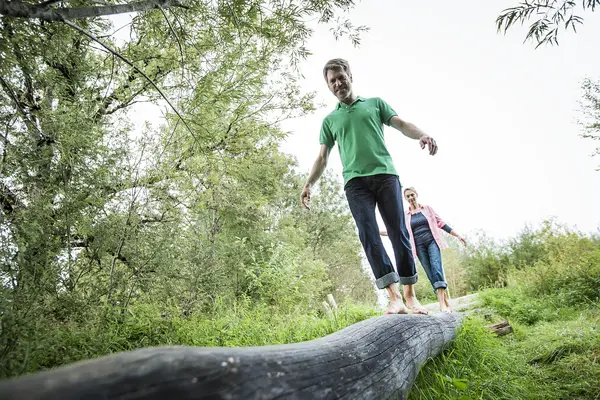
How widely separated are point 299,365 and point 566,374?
101 inches

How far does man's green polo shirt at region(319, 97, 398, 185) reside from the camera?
313 centimetres

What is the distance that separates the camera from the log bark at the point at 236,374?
616 millimetres

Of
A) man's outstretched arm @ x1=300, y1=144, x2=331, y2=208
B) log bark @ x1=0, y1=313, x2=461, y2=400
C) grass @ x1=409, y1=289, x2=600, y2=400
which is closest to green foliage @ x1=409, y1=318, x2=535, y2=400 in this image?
grass @ x1=409, y1=289, x2=600, y2=400

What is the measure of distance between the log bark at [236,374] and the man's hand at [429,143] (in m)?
1.74

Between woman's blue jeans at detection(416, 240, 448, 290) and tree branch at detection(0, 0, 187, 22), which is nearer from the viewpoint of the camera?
tree branch at detection(0, 0, 187, 22)

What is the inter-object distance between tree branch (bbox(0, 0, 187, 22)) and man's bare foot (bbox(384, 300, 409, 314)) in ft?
10.2

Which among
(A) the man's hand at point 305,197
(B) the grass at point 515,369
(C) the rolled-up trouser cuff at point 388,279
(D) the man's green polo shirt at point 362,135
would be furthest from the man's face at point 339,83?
(B) the grass at point 515,369

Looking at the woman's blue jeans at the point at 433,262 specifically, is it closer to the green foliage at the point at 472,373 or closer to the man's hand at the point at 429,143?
the green foliage at the point at 472,373

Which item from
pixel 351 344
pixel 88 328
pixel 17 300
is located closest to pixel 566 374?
pixel 351 344

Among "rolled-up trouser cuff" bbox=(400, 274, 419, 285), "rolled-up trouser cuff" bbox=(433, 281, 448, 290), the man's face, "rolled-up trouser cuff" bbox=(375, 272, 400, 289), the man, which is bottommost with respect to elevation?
"rolled-up trouser cuff" bbox=(433, 281, 448, 290)

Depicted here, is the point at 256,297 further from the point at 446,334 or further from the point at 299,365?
the point at 299,365

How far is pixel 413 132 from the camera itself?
314cm

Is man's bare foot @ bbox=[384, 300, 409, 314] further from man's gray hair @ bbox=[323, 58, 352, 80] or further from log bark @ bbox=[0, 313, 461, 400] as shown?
man's gray hair @ bbox=[323, 58, 352, 80]

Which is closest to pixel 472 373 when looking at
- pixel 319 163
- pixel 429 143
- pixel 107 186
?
pixel 429 143
